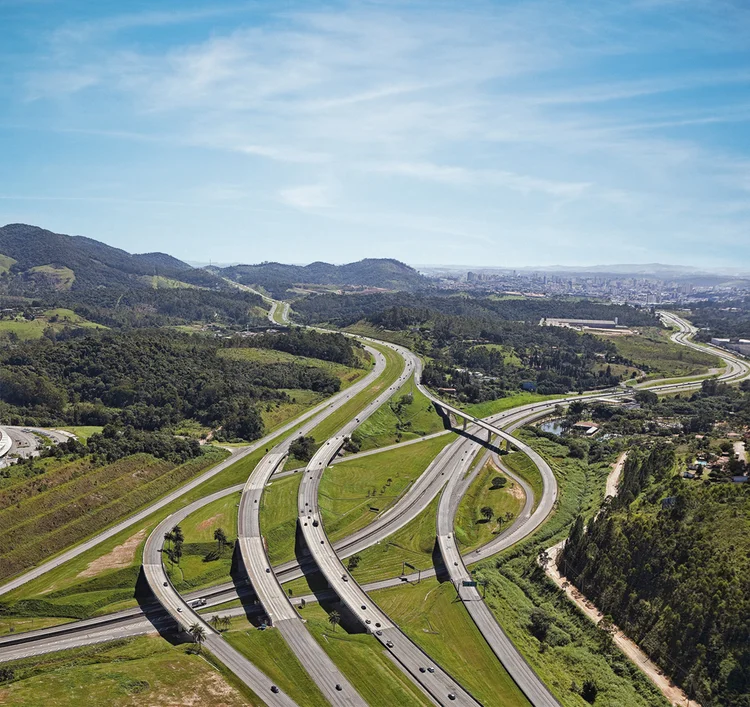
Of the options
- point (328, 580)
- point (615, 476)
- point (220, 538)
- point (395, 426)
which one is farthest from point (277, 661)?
point (395, 426)

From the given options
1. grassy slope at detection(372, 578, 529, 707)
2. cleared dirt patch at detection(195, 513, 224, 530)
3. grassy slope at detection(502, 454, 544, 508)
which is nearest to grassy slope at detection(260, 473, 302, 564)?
cleared dirt patch at detection(195, 513, 224, 530)

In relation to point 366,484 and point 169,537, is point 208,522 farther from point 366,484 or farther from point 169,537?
point 366,484

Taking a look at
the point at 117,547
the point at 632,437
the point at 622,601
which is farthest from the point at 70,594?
the point at 632,437

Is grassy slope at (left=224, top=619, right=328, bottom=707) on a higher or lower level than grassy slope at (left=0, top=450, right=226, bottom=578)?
lower

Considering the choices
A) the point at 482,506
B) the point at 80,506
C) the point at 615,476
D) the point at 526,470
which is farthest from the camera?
the point at 526,470

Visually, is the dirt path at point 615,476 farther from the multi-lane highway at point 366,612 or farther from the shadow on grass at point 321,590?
the shadow on grass at point 321,590

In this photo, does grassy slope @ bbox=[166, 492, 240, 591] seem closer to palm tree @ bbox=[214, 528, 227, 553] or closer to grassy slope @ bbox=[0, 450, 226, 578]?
palm tree @ bbox=[214, 528, 227, 553]

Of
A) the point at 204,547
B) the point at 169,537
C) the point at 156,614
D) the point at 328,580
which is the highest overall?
the point at 169,537

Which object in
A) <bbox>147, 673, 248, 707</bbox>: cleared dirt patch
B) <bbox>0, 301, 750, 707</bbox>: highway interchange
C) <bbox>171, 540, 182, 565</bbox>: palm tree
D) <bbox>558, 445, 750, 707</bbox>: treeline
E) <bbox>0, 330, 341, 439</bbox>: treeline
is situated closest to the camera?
<bbox>147, 673, 248, 707</bbox>: cleared dirt patch
